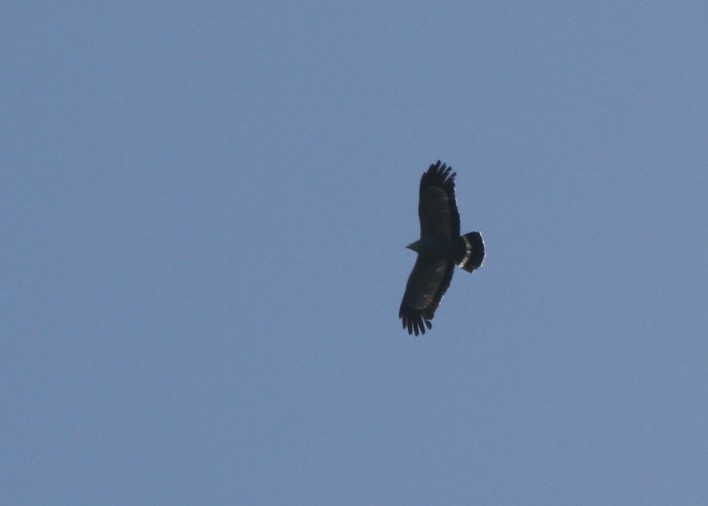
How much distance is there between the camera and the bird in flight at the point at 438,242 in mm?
41656

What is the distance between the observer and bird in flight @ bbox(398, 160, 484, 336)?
41.7 meters

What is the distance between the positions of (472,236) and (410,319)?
267 centimetres

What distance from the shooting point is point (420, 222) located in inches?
1661

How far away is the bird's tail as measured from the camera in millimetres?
41750

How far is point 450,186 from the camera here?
41.6 metres

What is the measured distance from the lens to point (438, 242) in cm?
4203

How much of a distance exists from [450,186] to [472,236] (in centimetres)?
116

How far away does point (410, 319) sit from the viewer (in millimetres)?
43344

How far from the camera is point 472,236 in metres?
41.8

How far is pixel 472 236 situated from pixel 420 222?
1.18 metres

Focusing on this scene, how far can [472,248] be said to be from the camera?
41.8 meters

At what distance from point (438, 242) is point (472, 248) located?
0.76 metres

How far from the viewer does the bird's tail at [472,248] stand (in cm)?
4175
